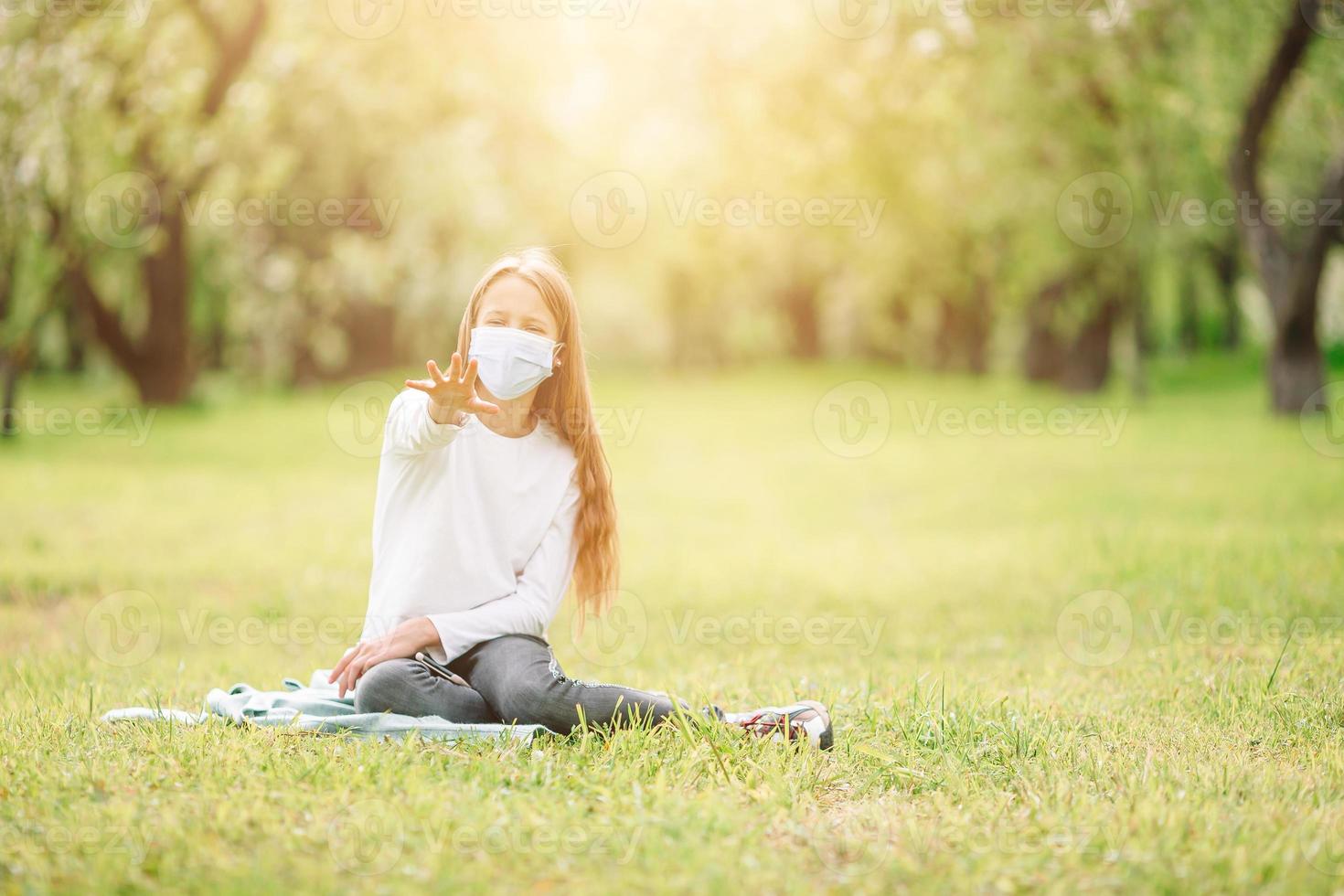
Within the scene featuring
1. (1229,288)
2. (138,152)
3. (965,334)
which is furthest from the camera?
(965,334)

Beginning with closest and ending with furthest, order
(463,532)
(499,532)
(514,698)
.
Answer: (514,698) < (463,532) < (499,532)

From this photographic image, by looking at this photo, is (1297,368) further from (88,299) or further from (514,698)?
(88,299)

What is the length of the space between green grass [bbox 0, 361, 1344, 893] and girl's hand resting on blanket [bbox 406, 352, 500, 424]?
3.77ft

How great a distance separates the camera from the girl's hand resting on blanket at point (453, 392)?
3691 millimetres

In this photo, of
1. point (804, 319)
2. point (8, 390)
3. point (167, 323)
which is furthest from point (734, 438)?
point (804, 319)

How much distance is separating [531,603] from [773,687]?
126 centimetres

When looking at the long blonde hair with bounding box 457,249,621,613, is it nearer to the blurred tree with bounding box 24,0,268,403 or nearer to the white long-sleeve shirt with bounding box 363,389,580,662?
the white long-sleeve shirt with bounding box 363,389,580,662

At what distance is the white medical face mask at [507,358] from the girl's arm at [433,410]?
213mm

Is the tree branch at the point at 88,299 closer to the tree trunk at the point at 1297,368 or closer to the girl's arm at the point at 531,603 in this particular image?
the girl's arm at the point at 531,603

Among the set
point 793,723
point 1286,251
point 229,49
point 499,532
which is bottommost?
point 793,723

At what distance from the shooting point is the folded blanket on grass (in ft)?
12.4

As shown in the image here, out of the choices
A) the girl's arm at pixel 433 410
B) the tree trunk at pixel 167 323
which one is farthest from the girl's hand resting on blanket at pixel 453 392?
the tree trunk at pixel 167 323

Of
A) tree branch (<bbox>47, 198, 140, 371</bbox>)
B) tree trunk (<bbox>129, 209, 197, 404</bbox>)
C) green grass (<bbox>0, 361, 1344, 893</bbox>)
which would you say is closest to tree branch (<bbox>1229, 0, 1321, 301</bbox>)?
green grass (<bbox>0, 361, 1344, 893</bbox>)

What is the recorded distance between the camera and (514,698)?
3871 mm
